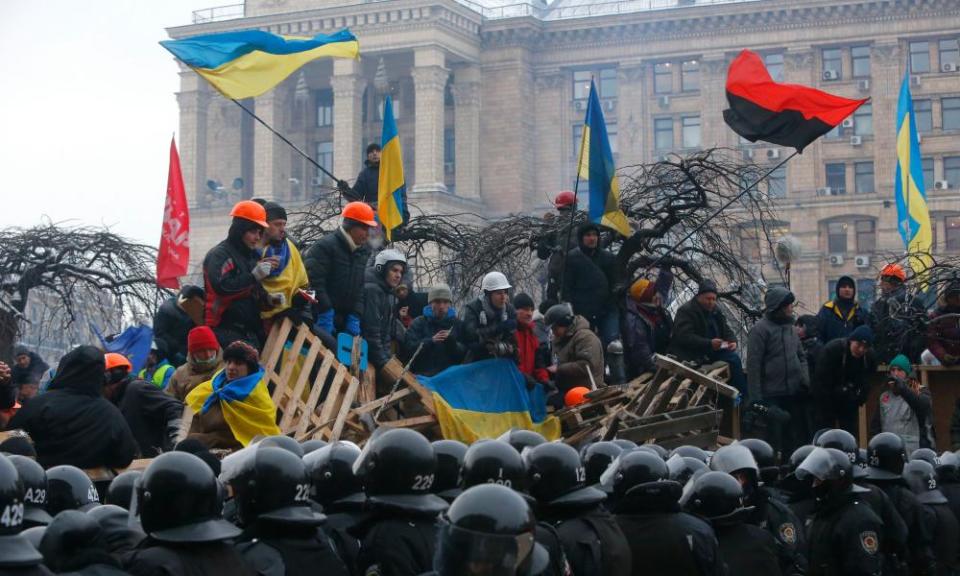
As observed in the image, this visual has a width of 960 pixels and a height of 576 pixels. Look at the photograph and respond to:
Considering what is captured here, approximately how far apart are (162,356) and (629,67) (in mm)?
64756

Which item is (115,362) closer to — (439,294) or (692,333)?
(439,294)

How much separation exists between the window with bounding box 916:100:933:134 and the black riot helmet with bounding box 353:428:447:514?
67.4 m

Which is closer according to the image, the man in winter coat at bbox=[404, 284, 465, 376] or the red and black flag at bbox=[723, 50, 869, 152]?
the man in winter coat at bbox=[404, 284, 465, 376]

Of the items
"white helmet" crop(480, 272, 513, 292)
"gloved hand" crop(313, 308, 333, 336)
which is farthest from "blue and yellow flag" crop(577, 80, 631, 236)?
"gloved hand" crop(313, 308, 333, 336)

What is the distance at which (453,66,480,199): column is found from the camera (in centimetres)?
8025

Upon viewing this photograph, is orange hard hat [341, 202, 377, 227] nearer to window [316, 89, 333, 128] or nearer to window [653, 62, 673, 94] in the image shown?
→ window [653, 62, 673, 94]

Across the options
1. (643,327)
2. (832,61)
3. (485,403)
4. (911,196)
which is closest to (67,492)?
(485,403)

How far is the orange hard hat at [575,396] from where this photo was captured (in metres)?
13.3

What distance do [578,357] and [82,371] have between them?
5.38 meters

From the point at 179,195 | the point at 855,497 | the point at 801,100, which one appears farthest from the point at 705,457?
the point at 179,195

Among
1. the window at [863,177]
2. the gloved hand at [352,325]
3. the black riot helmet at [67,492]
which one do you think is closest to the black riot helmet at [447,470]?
the black riot helmet at [67,492]

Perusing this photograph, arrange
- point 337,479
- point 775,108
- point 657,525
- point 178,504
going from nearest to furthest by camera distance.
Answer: point 178,504 → point 657,525 → point 337,479 → point 775,108

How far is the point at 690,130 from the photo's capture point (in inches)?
3036

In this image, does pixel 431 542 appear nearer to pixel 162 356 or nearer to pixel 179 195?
pixel 162 356
